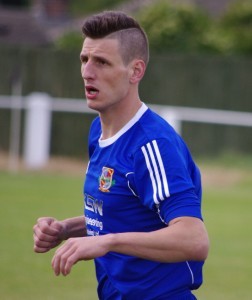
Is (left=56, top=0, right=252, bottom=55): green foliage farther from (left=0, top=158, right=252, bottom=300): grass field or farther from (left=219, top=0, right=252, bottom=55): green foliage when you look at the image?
(left=0, top=158, right=252, bottom=300): grass field

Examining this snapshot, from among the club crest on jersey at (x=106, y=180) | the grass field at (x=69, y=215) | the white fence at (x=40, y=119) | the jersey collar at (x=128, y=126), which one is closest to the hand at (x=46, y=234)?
the club crest on jersey at (x=106, y=180)

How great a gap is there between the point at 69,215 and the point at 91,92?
10.3m

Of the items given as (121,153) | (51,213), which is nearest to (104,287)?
(121,153)

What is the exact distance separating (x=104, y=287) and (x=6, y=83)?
22148 mm

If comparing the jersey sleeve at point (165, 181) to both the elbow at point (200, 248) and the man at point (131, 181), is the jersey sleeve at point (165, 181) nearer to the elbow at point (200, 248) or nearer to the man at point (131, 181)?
the man at point (131, 181)

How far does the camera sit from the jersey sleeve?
176 inches

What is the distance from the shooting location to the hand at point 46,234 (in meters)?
5.02

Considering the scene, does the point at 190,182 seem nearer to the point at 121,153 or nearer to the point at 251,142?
the point at 121,153

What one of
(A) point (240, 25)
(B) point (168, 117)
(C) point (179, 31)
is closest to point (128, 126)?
(B) point (168, 117)

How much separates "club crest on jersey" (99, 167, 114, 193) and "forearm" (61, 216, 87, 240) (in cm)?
50

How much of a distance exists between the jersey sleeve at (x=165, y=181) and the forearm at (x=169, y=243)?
0.07 m

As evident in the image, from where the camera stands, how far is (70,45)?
112 feet

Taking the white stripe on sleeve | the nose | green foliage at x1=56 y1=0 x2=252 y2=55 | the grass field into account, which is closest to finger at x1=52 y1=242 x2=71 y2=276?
the white stripe on sleeve

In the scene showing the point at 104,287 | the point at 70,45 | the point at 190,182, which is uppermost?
the point at 70,45
